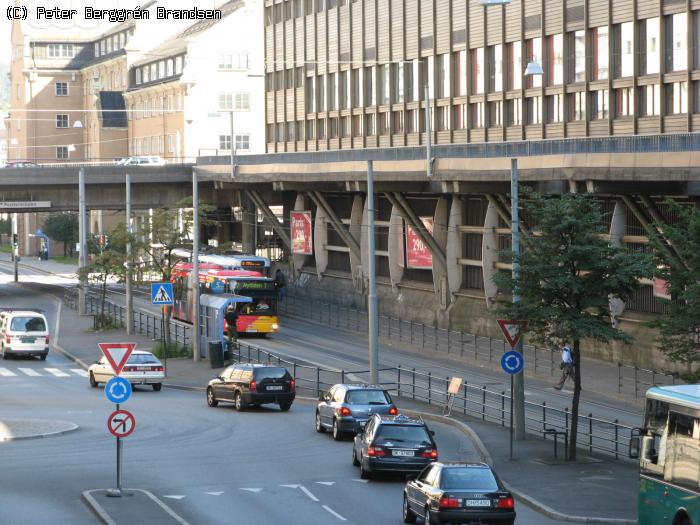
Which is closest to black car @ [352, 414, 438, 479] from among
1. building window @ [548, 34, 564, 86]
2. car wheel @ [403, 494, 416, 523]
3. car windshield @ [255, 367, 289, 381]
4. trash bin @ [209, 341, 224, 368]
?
car wheel @ [403, 494, 416, 523]

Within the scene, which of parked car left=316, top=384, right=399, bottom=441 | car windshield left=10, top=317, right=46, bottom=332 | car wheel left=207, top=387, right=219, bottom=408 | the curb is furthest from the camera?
car windshield left=10, top=317, right=46, bottom=332

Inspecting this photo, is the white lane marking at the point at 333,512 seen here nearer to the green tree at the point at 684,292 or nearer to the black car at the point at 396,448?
the black car at the point at 396,448

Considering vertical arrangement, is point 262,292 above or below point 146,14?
below

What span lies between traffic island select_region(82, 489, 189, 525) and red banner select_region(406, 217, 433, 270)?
41.6 meters

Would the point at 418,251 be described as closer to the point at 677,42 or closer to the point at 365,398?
the point at 677,42

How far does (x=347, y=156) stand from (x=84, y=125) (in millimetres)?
88095

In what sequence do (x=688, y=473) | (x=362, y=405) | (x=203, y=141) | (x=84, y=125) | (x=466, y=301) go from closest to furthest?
(x=688, y=473) < (x=362, y=405) < (x=466, y=301) < (x=203, y=141) < (x=84, y=125)

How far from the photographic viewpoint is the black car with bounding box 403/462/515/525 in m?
21.5

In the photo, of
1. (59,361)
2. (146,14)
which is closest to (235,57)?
(146,14)

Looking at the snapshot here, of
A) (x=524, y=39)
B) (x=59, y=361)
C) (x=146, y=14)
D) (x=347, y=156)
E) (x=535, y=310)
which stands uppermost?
(x=146, y=14)

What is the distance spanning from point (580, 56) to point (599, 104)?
225cm

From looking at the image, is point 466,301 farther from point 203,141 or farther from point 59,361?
point 203,141

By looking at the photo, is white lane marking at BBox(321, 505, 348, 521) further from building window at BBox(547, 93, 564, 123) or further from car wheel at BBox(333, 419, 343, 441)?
building window at BBox(547, 93, 564, 123)

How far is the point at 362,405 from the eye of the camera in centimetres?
3431
